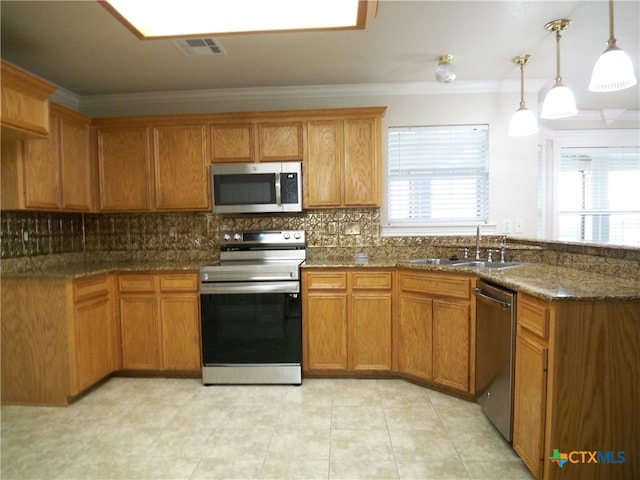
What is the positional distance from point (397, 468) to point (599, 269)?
1.56 m

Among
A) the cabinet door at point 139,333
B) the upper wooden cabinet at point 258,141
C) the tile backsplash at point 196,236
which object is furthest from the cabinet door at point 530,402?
the cabinet door at point 139,333

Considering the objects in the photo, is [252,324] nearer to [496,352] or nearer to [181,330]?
[181,330]

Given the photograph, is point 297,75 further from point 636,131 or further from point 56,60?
point 636,131

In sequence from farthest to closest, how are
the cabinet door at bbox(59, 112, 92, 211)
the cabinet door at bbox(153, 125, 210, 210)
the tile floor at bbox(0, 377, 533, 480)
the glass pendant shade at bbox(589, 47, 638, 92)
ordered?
1. the cabinet door at bbox(153, 125, 210, 210)
2. the cabinet door at bbox(59, 112, 92, 211)
3. the tile floor at bbox(0, 377, 533, 480)
4. the glass pendant shade at bbox(589, 47, 638, 92)

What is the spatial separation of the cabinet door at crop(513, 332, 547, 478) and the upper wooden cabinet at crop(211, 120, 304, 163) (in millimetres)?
2131

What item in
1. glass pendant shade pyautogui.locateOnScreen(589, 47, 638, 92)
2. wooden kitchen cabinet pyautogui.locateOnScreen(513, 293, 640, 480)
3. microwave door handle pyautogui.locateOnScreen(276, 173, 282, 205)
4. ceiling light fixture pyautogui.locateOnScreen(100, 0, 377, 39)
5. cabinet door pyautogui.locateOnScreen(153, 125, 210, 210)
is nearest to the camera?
ceiling light fixture pyautogui.locateOnScreen(100, 0, 377, 39)

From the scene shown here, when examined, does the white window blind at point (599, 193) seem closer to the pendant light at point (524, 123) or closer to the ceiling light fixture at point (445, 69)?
the pendant light at point (524, 123)

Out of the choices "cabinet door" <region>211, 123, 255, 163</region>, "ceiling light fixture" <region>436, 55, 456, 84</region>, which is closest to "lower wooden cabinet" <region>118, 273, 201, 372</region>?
"cabinet door" <region>211, 123, 255, 163</region>

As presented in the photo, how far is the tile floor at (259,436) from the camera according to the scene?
5.55 feet

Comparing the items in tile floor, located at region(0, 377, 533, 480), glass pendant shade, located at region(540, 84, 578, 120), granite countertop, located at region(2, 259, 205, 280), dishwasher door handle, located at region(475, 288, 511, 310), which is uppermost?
glass pendant shade, located at region(540, 84, 578, 120)

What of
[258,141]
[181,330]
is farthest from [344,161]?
[181,330]

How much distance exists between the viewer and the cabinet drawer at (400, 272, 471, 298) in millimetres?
2270

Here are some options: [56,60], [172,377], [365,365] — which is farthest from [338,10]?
[172,377]

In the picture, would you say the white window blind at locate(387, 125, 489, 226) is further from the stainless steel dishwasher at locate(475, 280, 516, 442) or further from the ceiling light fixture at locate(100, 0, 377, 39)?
the ceiling light fixture at locate(100, 0, 377, 39)
